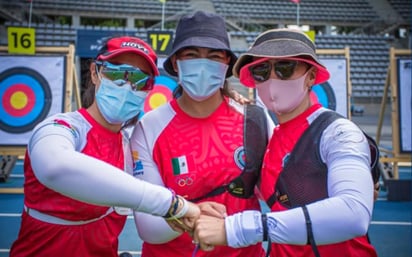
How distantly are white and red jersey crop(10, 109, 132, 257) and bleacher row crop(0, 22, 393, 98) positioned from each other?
51.3ft

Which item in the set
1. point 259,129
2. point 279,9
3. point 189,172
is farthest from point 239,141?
point 279,9

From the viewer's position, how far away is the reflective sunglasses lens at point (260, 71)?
1287 millimetres

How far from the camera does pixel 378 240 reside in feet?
10.2

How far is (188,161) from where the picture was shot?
1.36 metres

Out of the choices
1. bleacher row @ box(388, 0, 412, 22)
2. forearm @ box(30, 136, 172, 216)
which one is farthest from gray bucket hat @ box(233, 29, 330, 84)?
bleacher row @ box(388, 0, 412, 22)

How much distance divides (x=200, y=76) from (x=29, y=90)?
13.2 feet

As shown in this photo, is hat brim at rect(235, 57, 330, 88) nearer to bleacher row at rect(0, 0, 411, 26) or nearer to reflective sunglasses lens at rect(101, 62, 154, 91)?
reflective sunglasses lens at rect(101, 62, 154, 91)

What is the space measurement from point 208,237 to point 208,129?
51 centimetres

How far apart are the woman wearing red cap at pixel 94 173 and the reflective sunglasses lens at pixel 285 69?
460 millimetres

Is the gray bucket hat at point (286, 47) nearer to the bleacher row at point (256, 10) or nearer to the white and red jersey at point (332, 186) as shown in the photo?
the white and red jersey at point (332, 186)

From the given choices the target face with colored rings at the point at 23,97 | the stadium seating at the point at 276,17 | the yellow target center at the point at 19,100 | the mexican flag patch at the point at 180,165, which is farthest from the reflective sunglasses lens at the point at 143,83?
the stadium seating at the point at 276,17

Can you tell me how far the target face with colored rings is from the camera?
15.4 feet

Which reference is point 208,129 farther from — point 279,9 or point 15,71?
point 279,9

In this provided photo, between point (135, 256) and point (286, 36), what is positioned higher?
point (286, 36)
